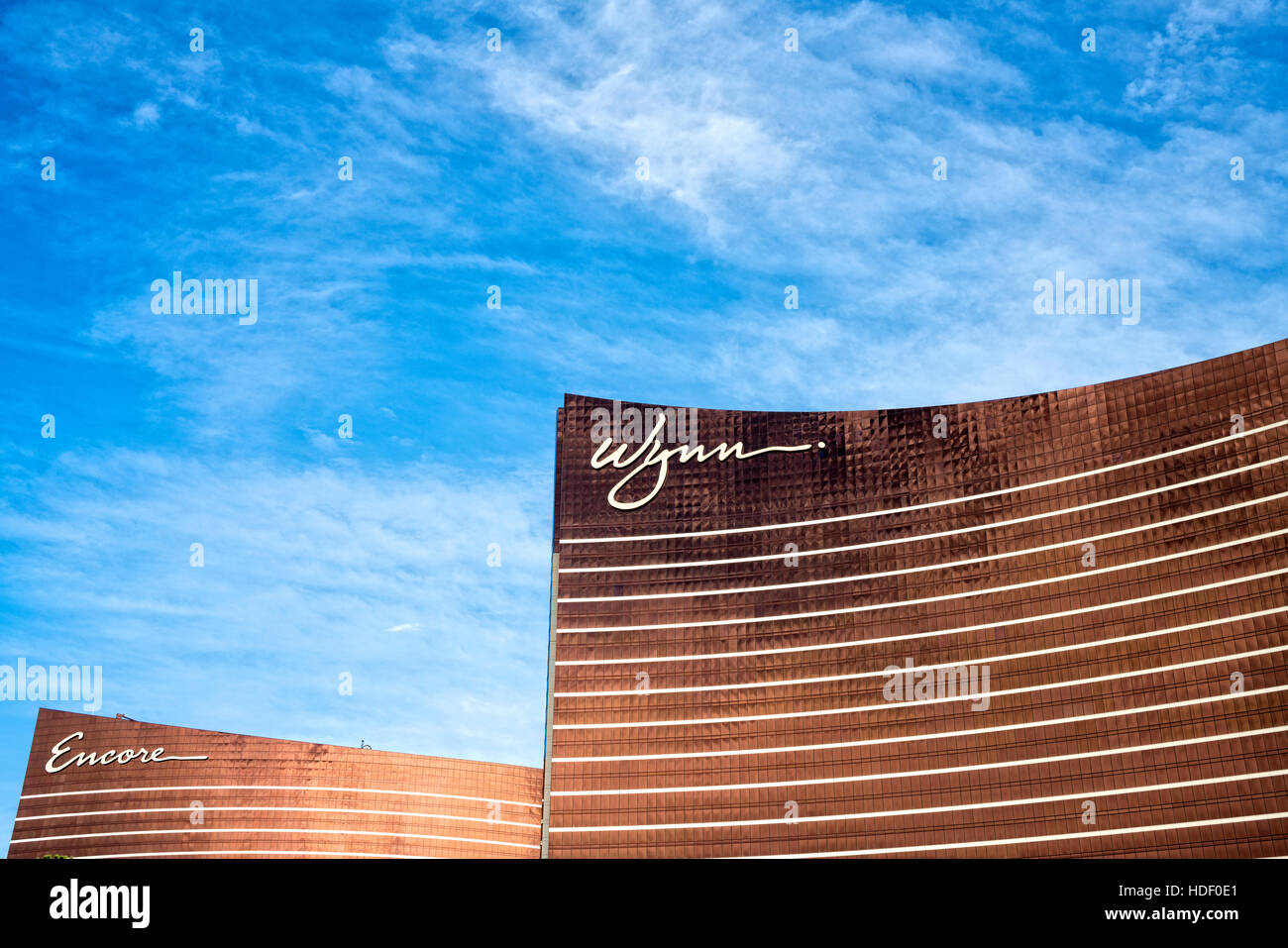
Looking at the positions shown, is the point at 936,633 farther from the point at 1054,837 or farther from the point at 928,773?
the point at 1054,837

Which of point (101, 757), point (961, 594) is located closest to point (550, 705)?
point (961, 594)

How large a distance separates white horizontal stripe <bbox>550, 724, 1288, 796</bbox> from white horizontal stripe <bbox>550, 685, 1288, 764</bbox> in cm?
265

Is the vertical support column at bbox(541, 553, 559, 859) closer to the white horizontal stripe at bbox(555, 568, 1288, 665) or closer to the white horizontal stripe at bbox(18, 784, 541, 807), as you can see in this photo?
the white horizontal stripe at bbox(555, 568, 1288, 665)

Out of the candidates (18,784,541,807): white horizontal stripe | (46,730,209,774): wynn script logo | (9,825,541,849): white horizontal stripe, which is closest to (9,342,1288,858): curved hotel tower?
(9,825,541,849): white horizontal stripe

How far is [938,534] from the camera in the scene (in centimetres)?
10969

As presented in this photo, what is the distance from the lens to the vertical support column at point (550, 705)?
4222 inches

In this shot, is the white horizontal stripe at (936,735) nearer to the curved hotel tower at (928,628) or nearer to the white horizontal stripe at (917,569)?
the curved hotel tower at (928,628)

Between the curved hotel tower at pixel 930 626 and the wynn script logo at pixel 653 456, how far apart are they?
316mm

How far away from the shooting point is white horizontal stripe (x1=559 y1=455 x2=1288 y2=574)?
96438 millimetres
